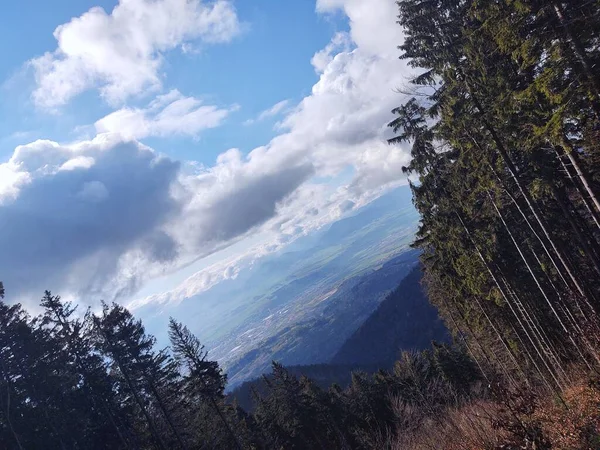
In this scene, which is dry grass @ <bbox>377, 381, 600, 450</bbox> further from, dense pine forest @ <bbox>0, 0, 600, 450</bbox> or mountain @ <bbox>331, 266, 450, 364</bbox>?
mountain @ <bbox>331, 266, 450, 364</bbox>

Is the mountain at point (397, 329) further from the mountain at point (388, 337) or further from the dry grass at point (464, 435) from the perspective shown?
the dry grass at point (464, 435)

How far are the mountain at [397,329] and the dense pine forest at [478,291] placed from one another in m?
126

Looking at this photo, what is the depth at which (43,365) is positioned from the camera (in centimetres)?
2223

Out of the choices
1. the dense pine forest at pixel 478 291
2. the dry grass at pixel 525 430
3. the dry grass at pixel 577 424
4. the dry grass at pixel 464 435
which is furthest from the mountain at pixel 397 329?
the dry grass at pixel 577 424

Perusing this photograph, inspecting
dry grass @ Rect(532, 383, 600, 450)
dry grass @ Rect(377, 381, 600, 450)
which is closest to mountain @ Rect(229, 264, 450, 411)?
dry grass @ Rect(377, 381, 600, 450)

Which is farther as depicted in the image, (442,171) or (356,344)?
(356,344)

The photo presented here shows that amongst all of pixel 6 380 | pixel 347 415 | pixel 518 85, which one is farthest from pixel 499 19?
pixel 347 415

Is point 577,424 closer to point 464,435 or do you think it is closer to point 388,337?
point 464,435

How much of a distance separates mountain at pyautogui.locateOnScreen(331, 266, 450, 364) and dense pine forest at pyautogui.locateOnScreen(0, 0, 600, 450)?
415ft

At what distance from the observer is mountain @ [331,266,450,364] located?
154000 millimetres

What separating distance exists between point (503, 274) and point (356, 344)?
176 metres

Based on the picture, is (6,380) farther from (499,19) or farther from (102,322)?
(499,19)

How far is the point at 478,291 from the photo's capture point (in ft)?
76.8

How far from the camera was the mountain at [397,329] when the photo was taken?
154 meters
